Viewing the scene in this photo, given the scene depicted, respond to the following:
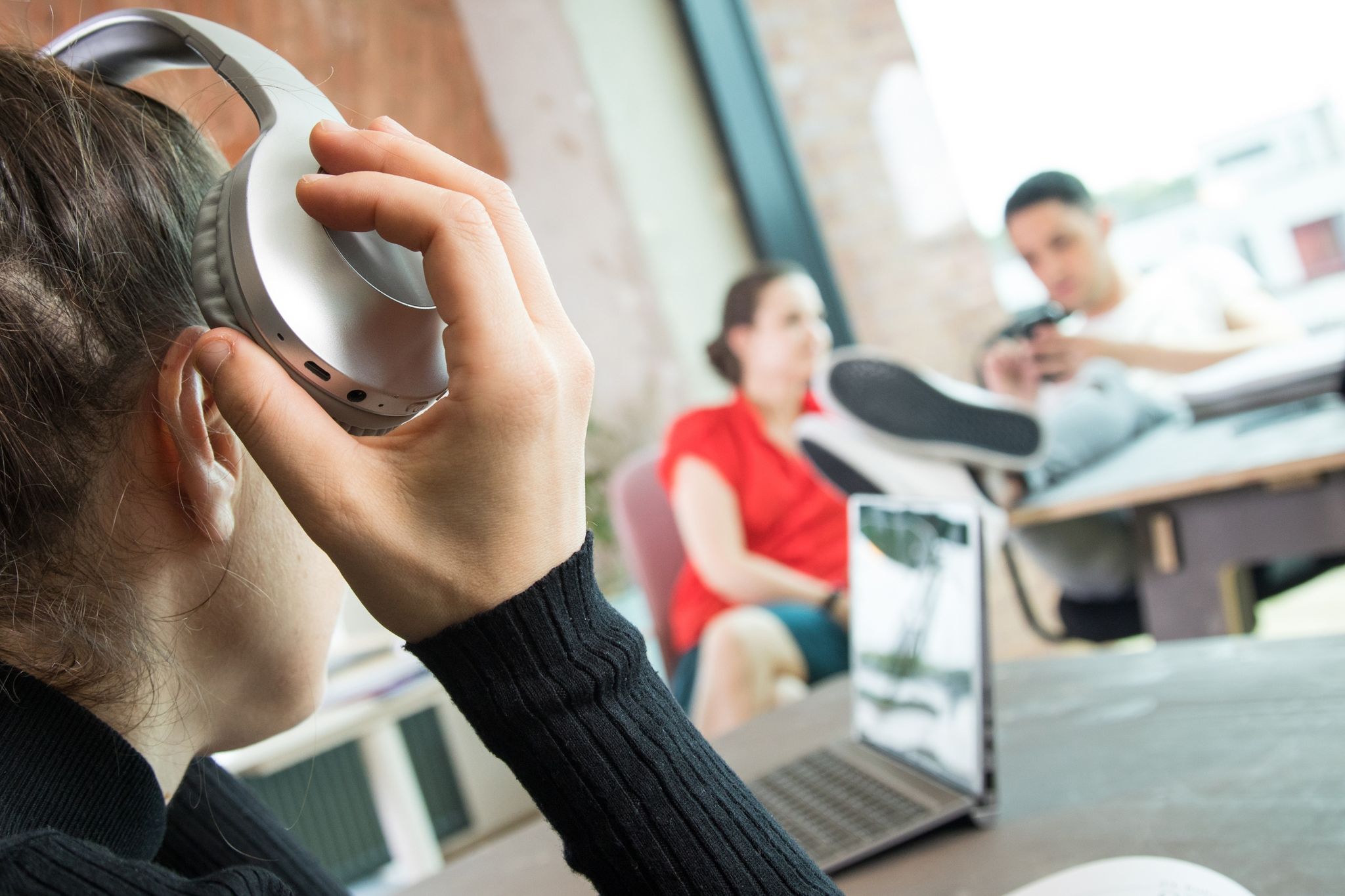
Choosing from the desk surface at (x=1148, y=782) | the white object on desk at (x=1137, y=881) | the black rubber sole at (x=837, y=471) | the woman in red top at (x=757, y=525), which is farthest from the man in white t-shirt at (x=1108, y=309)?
the white object on desk at (x=1137, y=881)

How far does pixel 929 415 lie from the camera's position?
1921mm

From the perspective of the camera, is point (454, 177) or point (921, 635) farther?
point (921, 635)

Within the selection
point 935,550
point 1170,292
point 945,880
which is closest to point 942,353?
point 1170,292

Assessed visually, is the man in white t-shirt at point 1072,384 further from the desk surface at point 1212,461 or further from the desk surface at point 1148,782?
the desk surface at point 1148,782

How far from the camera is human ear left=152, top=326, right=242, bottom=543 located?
522 mm

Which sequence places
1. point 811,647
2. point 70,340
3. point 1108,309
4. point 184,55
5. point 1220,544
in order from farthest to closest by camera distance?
1. point 1108,309
2. point 811,647
3. point 1220,544
4. point 184,55
5. point 70,340

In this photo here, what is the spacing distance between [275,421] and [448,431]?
0.07 meters


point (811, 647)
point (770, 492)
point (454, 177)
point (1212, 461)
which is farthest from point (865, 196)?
point (454, 177)

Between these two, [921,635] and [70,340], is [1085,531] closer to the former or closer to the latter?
[921,635]

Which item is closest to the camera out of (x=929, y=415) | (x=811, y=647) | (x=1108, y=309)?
(x=929, y=415)

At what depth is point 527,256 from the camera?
0.47 metres

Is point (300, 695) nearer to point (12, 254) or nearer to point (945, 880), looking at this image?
point (12, 254)

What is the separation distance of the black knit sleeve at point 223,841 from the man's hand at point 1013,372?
2.06m

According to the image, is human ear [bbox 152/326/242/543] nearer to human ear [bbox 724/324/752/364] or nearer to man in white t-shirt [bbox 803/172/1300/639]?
man in white t-shirt [bbox 803/172/1300/639]
